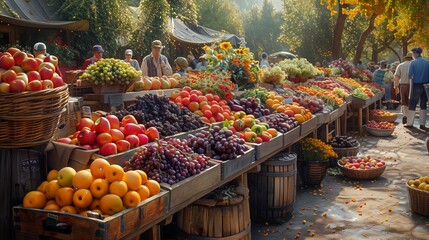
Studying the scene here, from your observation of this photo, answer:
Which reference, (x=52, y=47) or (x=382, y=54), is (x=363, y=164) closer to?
(x=52, y=47)

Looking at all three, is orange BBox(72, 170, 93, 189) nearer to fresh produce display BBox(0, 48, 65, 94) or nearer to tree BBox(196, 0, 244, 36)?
fresh produce display BBox(0, 48, 65, 94)

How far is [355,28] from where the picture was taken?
30.1 meters

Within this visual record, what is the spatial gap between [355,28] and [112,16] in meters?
19.6

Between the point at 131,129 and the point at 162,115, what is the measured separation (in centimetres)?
87

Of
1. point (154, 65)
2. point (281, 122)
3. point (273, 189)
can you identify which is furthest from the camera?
point (154, 65)

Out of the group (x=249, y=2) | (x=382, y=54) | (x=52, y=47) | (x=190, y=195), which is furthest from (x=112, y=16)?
(x=249, y=2)

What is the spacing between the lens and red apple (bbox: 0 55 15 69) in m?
3.56

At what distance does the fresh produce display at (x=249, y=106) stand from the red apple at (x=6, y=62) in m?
3.91

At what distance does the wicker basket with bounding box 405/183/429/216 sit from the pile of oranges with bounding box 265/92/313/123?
206 cm

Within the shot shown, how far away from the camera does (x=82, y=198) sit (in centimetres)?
317

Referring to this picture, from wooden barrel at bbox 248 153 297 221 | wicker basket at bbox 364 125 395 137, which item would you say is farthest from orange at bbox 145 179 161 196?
wicker basket at bbox 364 125 395 137

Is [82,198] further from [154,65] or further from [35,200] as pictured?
[154,65]

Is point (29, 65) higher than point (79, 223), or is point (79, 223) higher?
point (29, 65)

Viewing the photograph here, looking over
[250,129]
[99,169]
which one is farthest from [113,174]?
[250,129]
